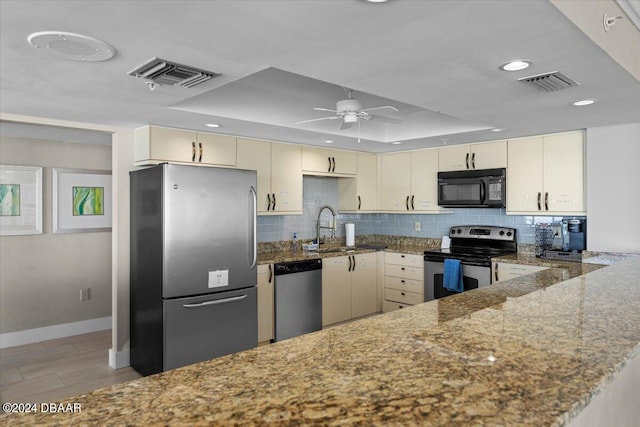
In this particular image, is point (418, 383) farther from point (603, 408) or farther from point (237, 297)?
point (237, 297)

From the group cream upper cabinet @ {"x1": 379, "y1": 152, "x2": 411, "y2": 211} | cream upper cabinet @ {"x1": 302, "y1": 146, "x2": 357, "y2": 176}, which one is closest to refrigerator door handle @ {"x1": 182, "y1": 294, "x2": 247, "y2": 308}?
cream upper cabinet @ {"x1": 302, "y1": 146, "x2": 357, "y2": 176}

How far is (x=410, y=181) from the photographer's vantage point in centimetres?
550

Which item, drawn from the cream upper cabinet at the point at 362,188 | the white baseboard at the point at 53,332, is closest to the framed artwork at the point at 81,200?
the white baseboard at the point at 53,332

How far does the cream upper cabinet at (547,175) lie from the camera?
13.5 ft

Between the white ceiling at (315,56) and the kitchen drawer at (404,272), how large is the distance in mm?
2100

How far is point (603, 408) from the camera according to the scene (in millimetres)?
1231

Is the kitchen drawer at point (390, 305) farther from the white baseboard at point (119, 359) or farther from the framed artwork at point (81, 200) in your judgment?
the framed artwork at point (81, 200)

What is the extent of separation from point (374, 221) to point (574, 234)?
2711 mm

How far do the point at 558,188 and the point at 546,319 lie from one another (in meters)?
3.18

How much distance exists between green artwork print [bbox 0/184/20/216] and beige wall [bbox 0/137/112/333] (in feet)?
0.81

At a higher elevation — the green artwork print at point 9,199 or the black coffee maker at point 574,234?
the green artwork print at point 9,199

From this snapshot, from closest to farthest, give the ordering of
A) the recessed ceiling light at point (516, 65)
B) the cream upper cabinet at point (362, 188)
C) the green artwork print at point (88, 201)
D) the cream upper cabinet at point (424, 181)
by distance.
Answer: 1. the recessed ceiling light at point (516, 65)
2. the green artwork print at point (88, 201)
3. the cream upper cabinet at point (424, 181)
4. the cream upper cabinet at point (362, 188)

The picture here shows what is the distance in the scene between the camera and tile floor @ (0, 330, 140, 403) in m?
3.47

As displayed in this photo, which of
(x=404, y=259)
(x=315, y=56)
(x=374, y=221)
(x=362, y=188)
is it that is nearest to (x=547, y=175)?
(x=404, y=259)
